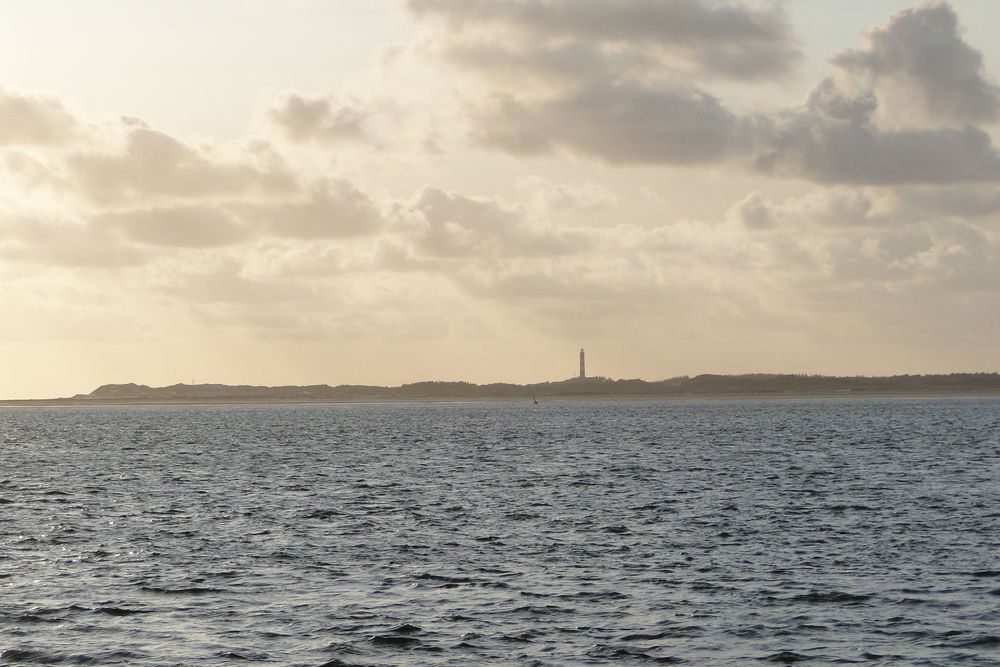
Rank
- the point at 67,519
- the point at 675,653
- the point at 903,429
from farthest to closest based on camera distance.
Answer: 1. the point at 903,429
2. the point at 67,519
3. the point at 675,653

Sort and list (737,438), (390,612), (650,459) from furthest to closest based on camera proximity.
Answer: (737,438), (650,459), (390,612)

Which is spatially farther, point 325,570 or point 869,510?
point 869,510

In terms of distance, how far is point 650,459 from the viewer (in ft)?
335

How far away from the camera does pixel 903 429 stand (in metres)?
161

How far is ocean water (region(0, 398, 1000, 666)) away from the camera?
31016 millimetres

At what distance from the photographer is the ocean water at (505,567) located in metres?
31.0

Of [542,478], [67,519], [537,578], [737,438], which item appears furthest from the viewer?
[737,438]

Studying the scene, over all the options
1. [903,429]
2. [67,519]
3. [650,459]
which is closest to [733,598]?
[67,519]

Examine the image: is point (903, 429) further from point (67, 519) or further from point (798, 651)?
point (798, 651)

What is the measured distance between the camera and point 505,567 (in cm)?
4269

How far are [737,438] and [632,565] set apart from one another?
101973 millimetres

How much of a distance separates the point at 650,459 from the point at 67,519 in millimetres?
56089

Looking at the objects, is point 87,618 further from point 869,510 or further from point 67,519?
point 869,510

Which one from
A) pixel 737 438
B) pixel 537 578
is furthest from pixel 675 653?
pixel 737 438
